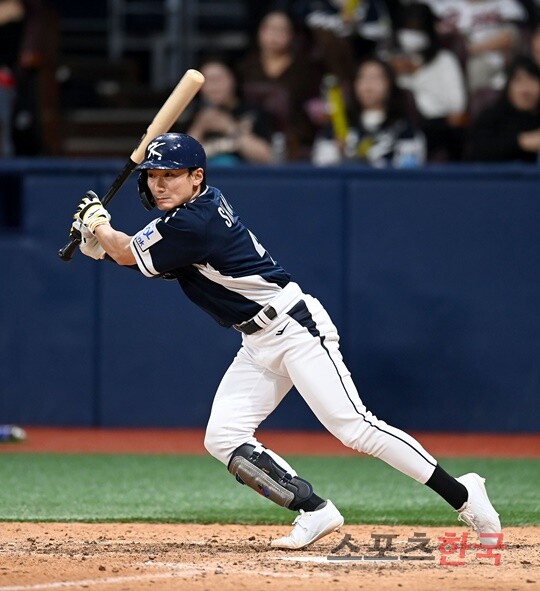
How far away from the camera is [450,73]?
998cm

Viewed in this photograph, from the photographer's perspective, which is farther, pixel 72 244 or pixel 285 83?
pixel 285 83

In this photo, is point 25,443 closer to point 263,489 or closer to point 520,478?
point 520,478

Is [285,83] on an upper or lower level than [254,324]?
upper

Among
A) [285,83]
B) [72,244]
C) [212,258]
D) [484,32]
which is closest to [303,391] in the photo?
[212,258]

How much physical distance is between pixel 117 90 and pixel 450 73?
3.57 m

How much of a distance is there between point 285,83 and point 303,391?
5.39m

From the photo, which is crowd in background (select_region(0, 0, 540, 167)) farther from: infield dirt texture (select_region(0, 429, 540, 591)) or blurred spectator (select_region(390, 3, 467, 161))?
infield dirt texture (select_region(0, 429, 540, 591))

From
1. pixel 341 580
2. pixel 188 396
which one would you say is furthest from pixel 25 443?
pixel 341 580

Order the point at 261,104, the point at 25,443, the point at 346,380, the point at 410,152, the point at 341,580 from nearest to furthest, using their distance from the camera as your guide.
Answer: the point at 341,580, the point at 346,380, the point at 25,443, the point at 410,152, the point at 261,104

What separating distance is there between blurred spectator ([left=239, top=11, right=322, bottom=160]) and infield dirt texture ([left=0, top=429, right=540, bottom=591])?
477 centimetres

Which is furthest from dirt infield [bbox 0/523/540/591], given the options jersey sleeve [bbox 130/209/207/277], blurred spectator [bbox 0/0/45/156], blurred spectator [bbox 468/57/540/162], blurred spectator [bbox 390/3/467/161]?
blurred spectator [bbox 0/0/45/156]

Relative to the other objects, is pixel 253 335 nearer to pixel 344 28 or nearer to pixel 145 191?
pixel 145 191

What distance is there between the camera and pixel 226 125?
9539mm

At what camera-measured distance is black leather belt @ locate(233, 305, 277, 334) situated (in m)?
5.04
